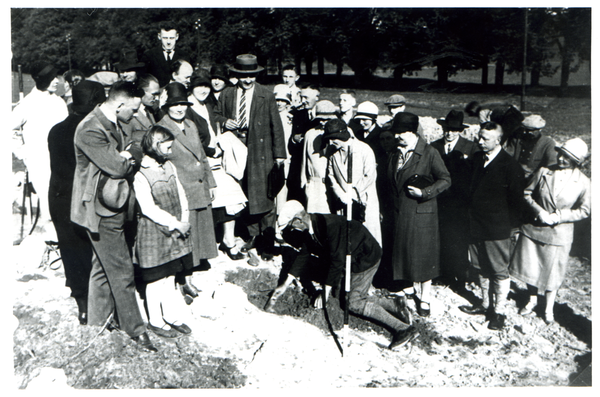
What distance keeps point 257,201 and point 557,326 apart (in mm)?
3264

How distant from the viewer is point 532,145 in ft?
17.1

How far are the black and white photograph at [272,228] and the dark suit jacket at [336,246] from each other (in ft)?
0.07

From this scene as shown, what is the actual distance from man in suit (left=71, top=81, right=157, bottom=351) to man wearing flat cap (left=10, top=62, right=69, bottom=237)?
4.04 feet

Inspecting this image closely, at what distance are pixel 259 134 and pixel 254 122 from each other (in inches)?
5.6

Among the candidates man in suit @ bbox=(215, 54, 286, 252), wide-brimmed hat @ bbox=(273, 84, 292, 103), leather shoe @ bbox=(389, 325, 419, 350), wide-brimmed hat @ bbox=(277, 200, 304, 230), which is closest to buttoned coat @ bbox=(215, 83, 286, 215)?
man in suit @ bbox=(215, 54, 286, 252)

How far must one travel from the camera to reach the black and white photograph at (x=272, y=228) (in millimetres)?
3721

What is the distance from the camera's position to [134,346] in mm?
3867

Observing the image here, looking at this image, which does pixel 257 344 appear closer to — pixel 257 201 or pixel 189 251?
pixel 189 251

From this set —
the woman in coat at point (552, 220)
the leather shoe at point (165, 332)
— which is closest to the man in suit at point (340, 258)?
the leather shoe at point (165, 332)

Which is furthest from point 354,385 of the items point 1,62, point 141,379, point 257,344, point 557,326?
point 1,62

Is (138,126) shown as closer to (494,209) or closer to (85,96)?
(85,96)

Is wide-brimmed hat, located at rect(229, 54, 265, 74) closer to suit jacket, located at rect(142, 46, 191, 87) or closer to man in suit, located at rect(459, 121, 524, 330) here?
suit jacket, located at rect(142, 46, 191, 87)

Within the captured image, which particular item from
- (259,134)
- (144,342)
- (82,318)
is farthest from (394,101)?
(82,318)

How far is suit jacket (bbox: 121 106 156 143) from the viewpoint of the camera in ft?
13.4
